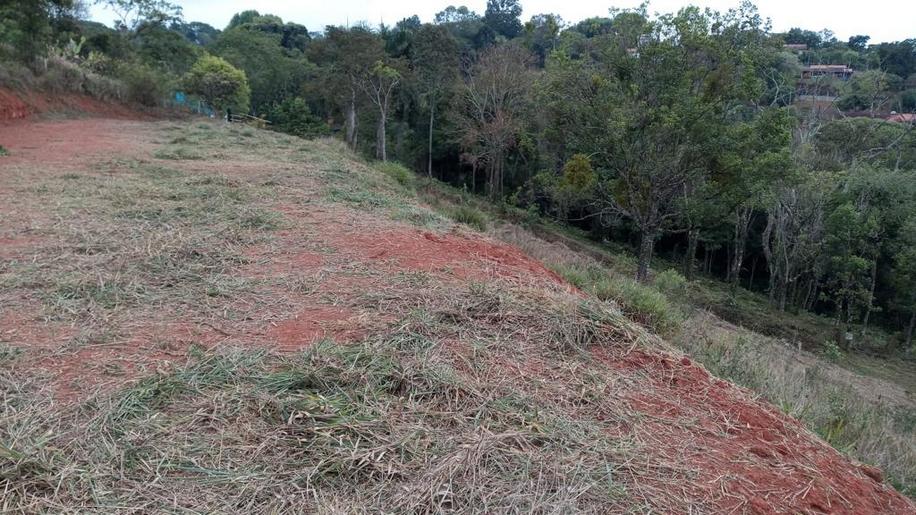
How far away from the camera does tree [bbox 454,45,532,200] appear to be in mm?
26672

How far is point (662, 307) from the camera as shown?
578cm

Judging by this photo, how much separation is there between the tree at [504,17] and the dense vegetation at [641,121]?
10.8 meters

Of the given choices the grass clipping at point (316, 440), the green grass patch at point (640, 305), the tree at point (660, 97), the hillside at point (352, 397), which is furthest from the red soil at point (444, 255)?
the tree at point (660, 97)

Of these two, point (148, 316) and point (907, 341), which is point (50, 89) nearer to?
point (148, 316)

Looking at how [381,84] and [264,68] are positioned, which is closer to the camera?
[381,84]

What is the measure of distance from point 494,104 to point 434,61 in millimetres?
4760

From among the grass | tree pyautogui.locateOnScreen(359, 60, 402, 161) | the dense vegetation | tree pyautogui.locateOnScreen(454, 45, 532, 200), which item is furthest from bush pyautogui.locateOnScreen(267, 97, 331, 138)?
the grass

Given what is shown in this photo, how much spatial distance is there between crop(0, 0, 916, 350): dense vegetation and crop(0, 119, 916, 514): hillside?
7.39 meters

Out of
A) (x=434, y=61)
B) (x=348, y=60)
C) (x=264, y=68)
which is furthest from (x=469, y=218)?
(x=264, y=68)

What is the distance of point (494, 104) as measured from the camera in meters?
27.2

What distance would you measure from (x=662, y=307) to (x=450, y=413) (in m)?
3.62

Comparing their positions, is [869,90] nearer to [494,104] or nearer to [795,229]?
[795,229]

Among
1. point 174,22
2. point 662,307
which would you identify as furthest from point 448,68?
point 662,307

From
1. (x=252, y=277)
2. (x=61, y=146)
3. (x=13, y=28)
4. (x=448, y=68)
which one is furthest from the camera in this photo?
(x=448, y=68)
